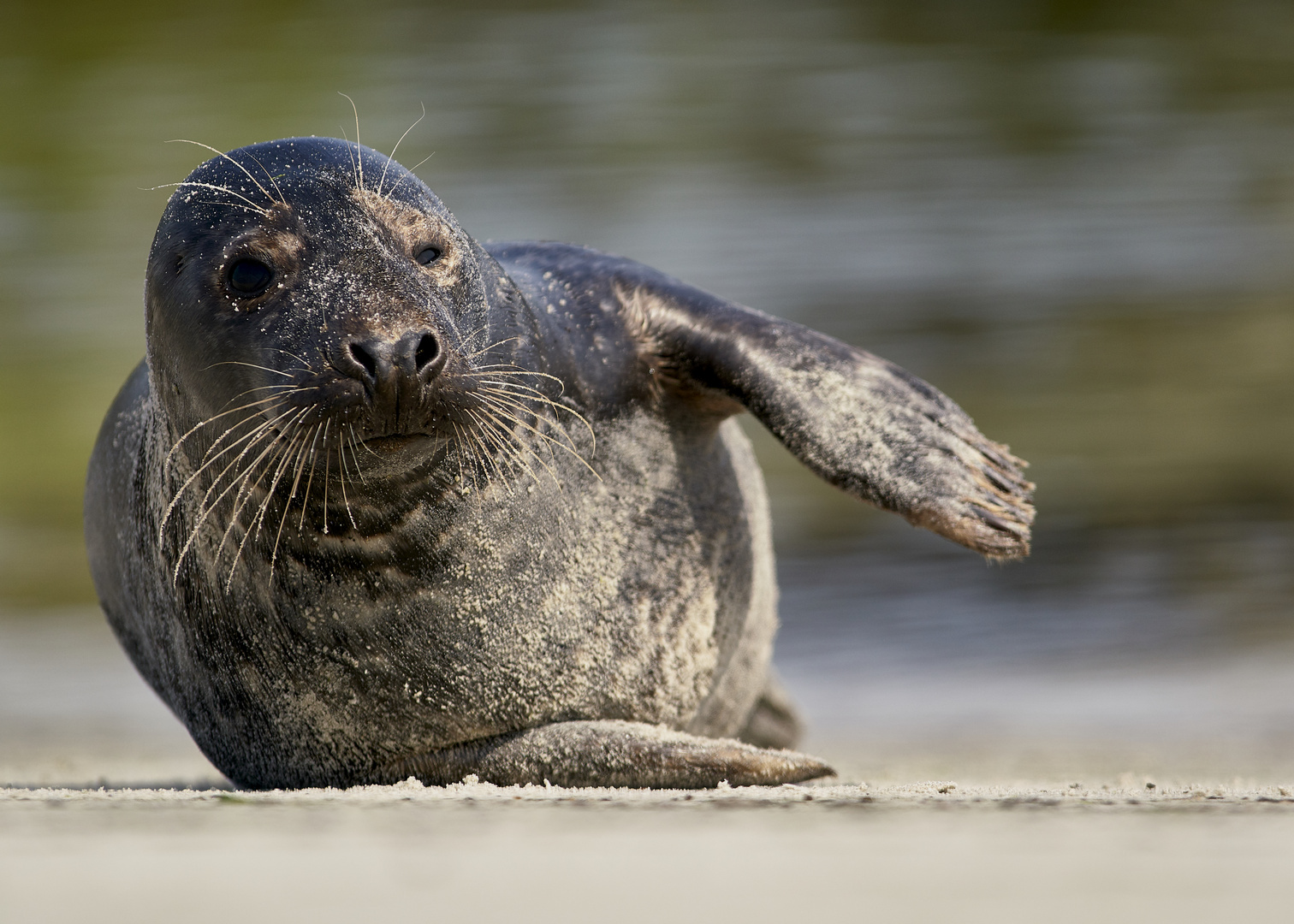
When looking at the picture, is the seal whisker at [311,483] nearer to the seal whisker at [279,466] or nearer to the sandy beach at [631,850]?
the seal whisker at [279,466]

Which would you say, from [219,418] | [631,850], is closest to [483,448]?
[219,418]

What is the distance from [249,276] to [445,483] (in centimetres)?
58

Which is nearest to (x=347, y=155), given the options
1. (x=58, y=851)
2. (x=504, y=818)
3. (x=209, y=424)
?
(x=209, y=424)

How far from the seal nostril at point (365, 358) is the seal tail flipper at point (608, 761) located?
3.30 ft

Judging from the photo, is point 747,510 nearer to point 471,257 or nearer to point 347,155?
point 471,257

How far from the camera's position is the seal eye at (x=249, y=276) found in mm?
3074

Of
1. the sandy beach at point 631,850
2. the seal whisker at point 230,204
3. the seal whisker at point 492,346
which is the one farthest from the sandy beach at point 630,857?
the seal whisker at point 230,204

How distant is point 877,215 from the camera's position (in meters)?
10.2

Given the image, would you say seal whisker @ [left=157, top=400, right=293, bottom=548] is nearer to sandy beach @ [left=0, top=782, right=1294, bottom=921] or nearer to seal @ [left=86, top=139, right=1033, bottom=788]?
seal @ [left=86, top=139, right=1033, bottom=788]

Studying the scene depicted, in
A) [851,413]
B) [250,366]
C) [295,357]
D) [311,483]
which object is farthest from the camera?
[851,413]

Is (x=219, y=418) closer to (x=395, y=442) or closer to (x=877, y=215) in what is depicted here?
(x=395, y=442)

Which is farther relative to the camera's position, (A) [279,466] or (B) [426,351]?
(A) [279,466]

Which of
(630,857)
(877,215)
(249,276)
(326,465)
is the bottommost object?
(630,857)

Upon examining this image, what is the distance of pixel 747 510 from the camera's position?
4.14 m
